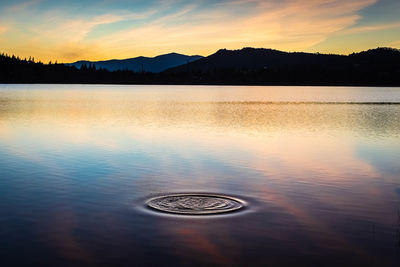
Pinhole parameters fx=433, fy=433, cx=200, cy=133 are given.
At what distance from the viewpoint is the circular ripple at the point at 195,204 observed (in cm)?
1692

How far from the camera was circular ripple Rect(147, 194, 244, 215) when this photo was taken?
16922 millimetres

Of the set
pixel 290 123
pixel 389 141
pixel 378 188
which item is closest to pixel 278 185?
pixel 378 188

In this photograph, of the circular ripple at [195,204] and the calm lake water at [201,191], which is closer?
the calm lake water at [201,191]

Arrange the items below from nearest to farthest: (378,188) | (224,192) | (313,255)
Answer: (313,255) < (224,192) < (378,188)

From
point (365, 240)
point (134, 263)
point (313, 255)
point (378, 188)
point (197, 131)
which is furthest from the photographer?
point (197, 131)

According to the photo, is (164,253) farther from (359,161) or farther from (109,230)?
(359,161)

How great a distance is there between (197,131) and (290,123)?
1599 cm

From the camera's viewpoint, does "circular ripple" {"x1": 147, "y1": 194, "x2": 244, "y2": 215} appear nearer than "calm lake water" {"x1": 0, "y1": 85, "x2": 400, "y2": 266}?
No

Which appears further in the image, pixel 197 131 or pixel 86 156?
pixel 197 131

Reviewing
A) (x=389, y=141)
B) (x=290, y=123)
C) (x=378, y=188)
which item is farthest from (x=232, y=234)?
(x=290, y=123)

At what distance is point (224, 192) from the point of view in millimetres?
20547

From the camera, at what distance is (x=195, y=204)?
17984 millimetres

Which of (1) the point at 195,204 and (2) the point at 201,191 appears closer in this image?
(1) the point at 195,204

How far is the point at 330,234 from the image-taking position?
1472cm
